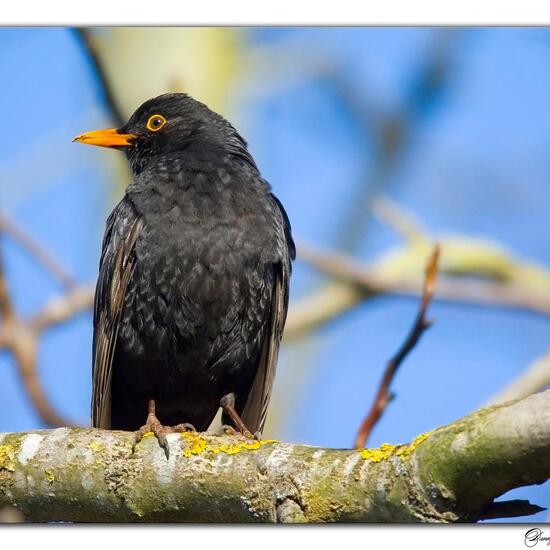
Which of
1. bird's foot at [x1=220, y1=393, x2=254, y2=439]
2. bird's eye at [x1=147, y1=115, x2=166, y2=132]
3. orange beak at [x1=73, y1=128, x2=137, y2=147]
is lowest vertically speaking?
bird's foot at [x1=220, y1=393, x2=254, y2=439]

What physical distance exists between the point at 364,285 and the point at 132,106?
148 cm

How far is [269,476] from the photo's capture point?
303cm

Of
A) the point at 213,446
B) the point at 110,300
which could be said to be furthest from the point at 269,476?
the point at 110,300

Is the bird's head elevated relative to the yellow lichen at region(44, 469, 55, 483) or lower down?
elevated

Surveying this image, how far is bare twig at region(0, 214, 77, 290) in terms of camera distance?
4.24 metres

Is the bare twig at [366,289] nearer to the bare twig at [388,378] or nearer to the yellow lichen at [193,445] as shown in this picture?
the bare twig at [388,378]

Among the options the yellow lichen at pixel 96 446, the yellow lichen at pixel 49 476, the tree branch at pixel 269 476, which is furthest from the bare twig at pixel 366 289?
the yellow lichen at pixel 49 476

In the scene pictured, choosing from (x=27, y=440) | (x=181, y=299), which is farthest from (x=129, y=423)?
(x=27, y=440)

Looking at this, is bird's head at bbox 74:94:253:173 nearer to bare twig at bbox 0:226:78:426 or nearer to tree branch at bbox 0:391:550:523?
bare twig at bbox 0:226:78:426

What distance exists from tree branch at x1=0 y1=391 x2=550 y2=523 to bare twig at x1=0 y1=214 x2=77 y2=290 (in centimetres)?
116

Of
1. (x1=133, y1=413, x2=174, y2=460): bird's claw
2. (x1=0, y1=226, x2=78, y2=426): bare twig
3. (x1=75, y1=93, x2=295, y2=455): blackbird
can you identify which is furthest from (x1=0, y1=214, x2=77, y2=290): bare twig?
(x1=133, y1=413, x2=174, y2=460): bird's claw

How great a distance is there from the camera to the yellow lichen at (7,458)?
3.19m

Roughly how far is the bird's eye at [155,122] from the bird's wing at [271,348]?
34.0 inches

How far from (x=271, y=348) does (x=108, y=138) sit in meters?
1.29
